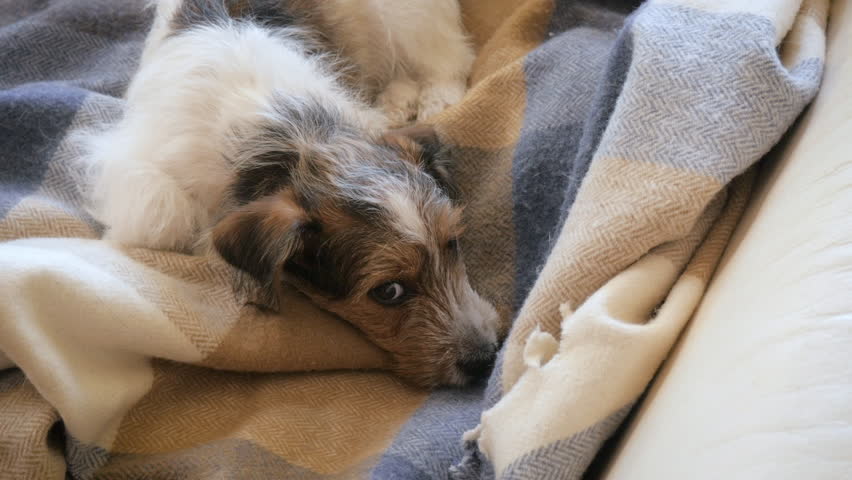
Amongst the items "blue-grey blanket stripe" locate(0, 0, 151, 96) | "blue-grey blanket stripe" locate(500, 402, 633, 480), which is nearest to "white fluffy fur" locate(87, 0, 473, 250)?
"blue-grey blanket stripe" locate(0, 0, 151, 96)

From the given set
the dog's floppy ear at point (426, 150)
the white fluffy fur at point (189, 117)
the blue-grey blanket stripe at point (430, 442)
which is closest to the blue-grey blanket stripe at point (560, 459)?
the blue-grey blanket stripe at point (430, 442)

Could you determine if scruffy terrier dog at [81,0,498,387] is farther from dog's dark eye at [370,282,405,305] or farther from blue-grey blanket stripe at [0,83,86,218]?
blue-grey blanket stripe at [0,83,86,218]

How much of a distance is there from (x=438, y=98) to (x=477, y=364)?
3.34ft

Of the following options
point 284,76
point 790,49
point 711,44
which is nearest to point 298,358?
point 284,76

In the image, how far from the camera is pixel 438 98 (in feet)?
7.83

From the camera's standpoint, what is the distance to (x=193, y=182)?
1.87 m

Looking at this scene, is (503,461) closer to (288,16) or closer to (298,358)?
(298,358)

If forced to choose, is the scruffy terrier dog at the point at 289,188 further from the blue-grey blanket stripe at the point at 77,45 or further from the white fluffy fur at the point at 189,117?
the blue-grey blanket stripe at the point at 77,45

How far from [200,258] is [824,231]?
1.31 metres

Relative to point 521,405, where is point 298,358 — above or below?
below

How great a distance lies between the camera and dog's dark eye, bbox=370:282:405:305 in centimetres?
170

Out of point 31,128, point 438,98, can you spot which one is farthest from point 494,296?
point 31,128

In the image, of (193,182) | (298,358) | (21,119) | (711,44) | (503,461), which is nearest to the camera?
(503,461)

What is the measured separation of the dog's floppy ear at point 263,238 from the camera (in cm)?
156
